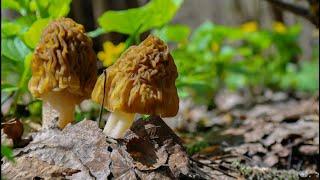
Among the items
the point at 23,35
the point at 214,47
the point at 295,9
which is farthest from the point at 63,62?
the point at 214,47

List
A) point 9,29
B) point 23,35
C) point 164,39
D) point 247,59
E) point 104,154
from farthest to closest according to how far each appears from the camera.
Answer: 1. point 247,59
2. point 164,39
3. point 9,29
4. point 23,35
5. point 104,154

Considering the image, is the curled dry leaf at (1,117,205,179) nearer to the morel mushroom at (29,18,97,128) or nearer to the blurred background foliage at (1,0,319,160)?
the morel mushroom at (29,18,97,128)

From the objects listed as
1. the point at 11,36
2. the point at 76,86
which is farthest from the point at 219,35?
the point at 76,86

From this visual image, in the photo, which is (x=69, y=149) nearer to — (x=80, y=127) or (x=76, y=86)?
(x=80, y=127)

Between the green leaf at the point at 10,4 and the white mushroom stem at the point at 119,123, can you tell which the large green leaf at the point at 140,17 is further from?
the white mushroom stem at the point at 119,123

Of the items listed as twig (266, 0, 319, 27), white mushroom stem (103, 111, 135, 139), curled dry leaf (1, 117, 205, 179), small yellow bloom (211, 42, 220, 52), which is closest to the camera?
curled dry leaf (1, 117, 205, 179)

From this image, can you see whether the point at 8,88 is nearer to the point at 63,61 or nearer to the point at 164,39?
the point at 63,61

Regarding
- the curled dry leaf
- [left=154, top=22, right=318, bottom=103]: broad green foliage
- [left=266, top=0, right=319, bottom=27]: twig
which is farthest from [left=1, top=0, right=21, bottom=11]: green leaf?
[left=154, top=22, right=318, bottom=103]: broad green foliage
